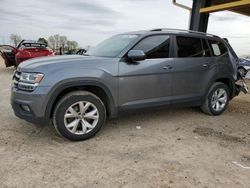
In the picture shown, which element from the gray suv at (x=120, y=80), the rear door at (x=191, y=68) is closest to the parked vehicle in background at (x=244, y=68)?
the gray suv at (x=120, y=80)

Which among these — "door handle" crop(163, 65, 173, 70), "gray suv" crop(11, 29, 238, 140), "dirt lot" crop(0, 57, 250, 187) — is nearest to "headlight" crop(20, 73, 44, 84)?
"gray suv" crop(11, 29, 238, 140)

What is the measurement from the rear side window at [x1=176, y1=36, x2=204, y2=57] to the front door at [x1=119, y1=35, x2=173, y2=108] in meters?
0.28

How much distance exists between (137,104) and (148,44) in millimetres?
1104

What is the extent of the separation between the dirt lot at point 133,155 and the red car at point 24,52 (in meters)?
6.58

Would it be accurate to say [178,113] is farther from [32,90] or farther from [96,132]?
[32,90]

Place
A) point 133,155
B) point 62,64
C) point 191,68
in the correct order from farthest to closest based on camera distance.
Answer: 1. point 191,68
2. point 62,64
3. point 133,155

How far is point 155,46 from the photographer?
15.9ft

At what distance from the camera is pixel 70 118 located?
4094mm

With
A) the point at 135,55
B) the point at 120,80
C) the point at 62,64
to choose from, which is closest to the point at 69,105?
the point at 62,64

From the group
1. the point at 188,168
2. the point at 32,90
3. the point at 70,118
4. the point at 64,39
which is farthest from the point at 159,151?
the point at 64,39

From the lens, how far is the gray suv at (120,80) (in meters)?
3.89

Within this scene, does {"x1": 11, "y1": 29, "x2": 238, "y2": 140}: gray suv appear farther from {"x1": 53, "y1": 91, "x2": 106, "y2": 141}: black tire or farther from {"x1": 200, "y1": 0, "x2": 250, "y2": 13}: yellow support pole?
{"x1": 200, "y1": 0, "x2": 250, "y2": 13}: yellow support pole

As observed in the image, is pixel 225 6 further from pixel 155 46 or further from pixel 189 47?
pixel 155 46

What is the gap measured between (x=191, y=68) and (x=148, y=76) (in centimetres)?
111
